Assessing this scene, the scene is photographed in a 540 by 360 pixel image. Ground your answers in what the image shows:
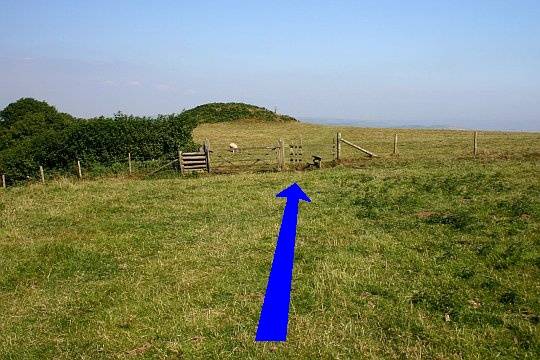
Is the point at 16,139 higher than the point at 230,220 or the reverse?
higher

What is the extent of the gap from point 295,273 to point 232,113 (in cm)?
6754

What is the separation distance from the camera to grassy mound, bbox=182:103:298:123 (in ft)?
242

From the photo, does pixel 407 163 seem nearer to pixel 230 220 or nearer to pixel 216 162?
pixel 216 162

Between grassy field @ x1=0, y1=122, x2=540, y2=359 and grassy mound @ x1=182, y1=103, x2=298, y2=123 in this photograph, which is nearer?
grassy field @ x1=0, y1=122, x2=540, y2=359

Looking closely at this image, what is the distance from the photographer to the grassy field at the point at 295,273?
6879 mm

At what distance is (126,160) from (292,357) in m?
25.6

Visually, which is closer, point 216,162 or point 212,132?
point 216,162

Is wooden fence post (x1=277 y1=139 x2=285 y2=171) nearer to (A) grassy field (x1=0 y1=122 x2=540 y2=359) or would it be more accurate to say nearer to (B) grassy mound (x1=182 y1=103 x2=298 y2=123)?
(A) grassy field (x1=0 y1=122 x2=540 y2=359)

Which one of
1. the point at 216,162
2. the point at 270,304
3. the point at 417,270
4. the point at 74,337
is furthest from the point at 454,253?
the point at 216,162

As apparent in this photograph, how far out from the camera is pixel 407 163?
2712 centimetres

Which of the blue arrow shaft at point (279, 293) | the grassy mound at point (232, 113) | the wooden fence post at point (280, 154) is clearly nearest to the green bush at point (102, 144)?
the wooden fence post at point (280, 154)

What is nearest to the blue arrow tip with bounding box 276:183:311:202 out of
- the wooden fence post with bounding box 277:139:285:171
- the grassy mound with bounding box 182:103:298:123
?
the wooden fence post with bounding box 277:139:285:171

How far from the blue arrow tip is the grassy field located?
429mm

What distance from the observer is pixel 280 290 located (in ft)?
29.2
